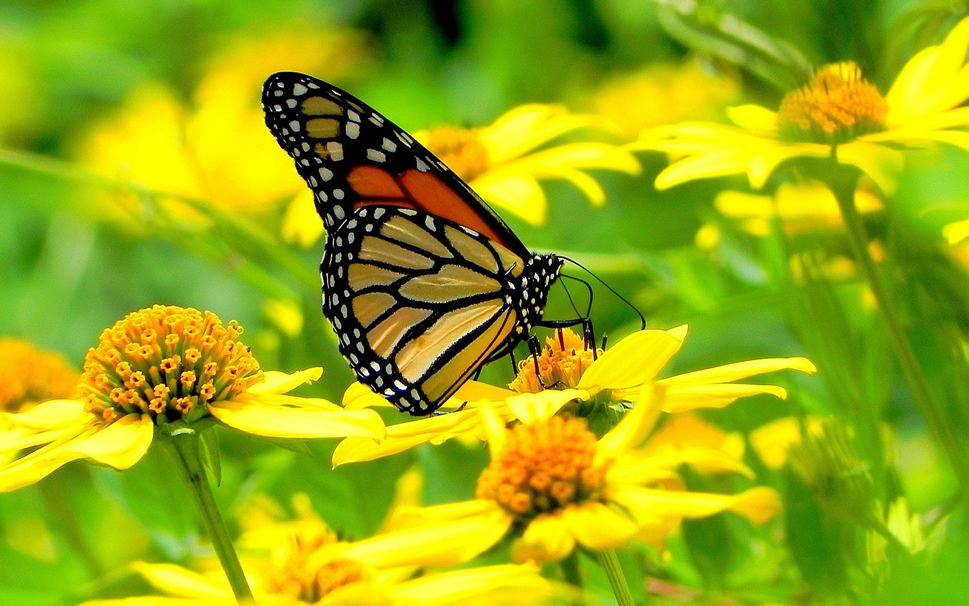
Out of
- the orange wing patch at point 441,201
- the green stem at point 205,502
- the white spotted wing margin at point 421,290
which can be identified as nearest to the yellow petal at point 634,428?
the green stem at point 205,502

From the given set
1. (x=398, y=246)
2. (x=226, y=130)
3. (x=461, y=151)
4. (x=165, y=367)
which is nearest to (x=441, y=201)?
(x=398, y=246)

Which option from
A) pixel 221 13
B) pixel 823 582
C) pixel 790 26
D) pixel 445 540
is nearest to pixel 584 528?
pixel 445 540

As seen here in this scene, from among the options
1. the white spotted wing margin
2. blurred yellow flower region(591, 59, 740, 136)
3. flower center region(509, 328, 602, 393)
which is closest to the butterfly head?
the white spotted wing margin

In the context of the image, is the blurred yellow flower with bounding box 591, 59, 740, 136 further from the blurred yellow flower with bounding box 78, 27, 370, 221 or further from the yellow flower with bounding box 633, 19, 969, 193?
the yellow flower with bounding box 633, 19, 969, 193

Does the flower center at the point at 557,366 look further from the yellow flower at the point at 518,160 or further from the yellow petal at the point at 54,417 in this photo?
the yellow petal at the point at 54,417

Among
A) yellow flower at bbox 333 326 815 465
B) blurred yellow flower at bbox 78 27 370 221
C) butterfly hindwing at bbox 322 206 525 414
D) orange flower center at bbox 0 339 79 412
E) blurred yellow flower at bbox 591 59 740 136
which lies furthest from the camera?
blurred yellow flower at bbox 78 27 370 221
